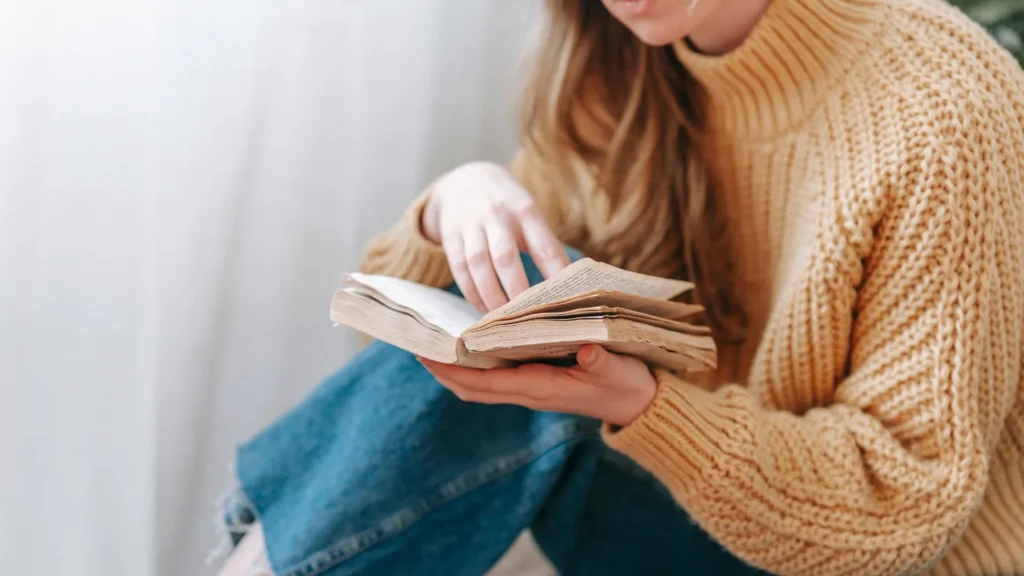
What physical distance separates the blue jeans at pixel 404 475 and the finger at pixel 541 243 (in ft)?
0.24

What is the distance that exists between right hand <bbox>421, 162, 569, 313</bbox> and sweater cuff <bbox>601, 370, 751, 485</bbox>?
0.13 metres

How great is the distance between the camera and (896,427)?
0.64 metres

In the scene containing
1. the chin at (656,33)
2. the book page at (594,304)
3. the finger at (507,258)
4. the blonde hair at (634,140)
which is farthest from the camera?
the blonde hair at (634,140)

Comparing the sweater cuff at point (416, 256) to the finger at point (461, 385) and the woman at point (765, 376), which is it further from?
the finger at point (461, 385)

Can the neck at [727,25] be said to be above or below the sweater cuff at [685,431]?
above

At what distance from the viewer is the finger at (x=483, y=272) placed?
0.58 metres

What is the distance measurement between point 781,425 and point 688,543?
0.19m

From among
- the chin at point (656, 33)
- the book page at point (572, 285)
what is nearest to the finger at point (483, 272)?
the book page at point (572, 285)

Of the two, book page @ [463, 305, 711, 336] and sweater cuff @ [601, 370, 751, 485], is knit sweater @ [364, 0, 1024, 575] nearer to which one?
sweater cuff @ [601, 370, 751, 485]

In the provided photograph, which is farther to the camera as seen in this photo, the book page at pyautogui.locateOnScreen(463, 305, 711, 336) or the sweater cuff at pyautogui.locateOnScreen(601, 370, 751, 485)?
the sweater cuff at pyautogui.locateOnScreen(601, 370, 751, 485)

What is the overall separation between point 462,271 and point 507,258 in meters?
0.05

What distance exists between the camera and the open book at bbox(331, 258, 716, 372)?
460 mm

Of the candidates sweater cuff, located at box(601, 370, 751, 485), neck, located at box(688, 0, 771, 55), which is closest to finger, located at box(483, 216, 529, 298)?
sweater cuff, located at box(601, 370, 751, 485)

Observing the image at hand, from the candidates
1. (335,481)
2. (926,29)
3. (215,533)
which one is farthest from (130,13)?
(926,29)
